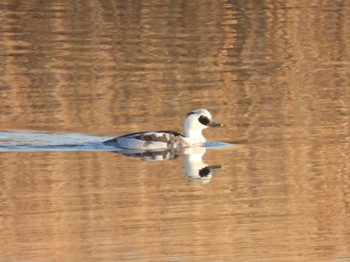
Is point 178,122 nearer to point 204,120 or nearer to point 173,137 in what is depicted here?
point 204,120

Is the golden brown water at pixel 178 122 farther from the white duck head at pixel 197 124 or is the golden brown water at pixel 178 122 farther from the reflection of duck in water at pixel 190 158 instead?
the white duck head at pixel 197 124

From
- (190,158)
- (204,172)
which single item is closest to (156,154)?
(190,158)

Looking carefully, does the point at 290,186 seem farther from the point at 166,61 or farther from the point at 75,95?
the point at 166,61

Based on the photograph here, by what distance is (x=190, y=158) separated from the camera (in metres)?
15.8

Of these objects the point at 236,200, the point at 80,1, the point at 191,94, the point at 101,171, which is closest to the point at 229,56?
the point at 191,94

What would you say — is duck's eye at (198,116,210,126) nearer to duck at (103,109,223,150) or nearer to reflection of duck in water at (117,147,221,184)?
duck at (103,109,223,150)

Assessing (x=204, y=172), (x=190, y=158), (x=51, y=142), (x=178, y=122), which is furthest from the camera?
(x=178, y=122)

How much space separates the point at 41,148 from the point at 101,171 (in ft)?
4.82

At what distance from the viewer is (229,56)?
75.2ft

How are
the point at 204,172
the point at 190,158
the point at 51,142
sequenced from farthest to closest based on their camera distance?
1. the point at 51,142
2. the point at 190,158
3. the point at 204,172

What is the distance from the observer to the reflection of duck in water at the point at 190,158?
1426cm

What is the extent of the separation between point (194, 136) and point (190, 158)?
0.85 meters

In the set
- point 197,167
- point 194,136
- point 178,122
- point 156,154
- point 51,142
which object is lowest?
point 178,122

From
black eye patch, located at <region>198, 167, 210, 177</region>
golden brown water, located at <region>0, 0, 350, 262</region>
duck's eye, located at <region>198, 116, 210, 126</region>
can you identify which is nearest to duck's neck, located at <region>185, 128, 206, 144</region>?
duck's eye, located at <region>198, 116, 210, 126</region>
